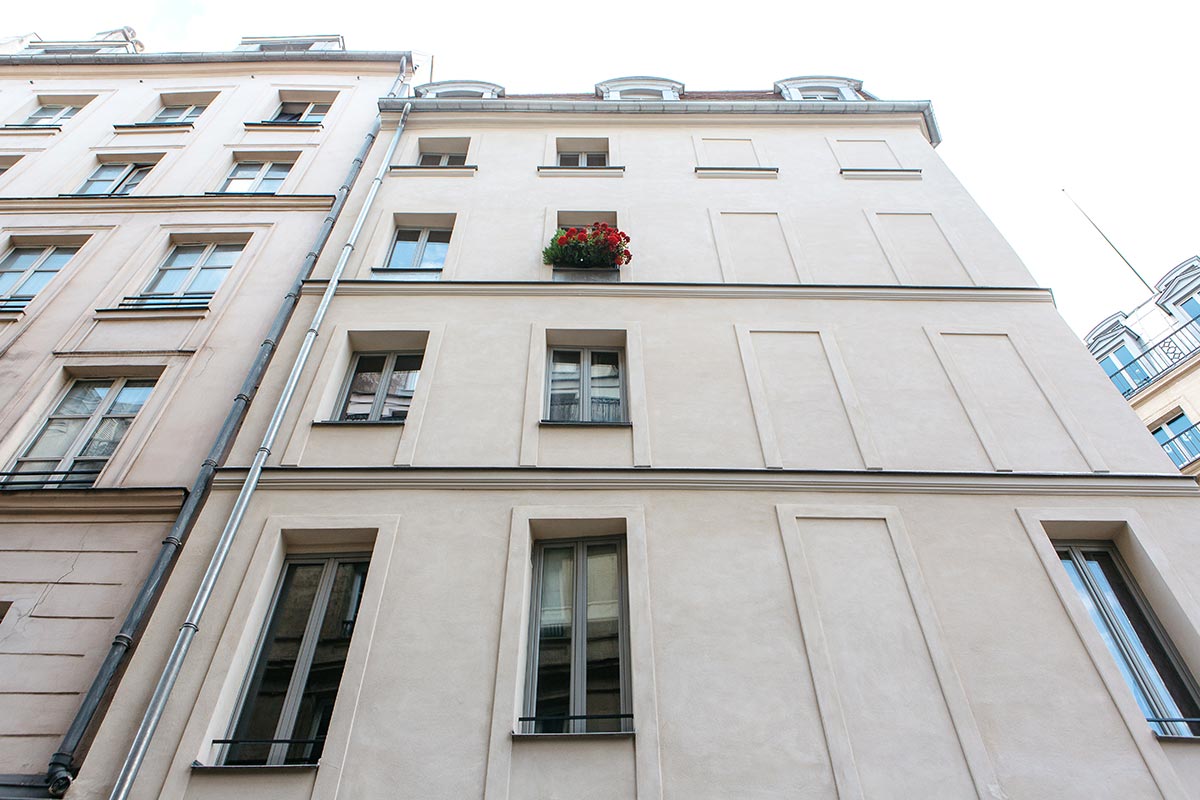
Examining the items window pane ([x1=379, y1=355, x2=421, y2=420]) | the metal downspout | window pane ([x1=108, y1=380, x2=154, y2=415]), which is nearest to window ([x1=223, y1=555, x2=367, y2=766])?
the metal downspout

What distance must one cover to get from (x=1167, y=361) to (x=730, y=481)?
80.2 ft

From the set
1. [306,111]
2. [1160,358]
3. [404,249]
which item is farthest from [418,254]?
[1160,358]

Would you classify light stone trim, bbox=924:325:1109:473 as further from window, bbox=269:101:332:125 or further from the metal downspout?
window, bbox=269:101:332:125

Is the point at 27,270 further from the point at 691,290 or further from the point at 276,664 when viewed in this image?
the point at 691,290

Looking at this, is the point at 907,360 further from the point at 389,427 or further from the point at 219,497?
the point at 219,497

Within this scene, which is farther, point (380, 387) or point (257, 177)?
point (257, 177)

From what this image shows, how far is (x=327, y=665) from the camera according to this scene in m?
6.83

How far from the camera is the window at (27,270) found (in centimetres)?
1191

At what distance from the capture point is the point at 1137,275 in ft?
77.1

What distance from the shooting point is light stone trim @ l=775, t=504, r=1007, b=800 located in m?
5.83

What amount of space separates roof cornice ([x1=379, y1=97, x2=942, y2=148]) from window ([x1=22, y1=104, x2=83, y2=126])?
906cm

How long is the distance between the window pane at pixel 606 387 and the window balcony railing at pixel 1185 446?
21.2m

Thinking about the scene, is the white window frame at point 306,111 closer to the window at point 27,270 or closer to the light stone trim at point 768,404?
the window at point 27,270

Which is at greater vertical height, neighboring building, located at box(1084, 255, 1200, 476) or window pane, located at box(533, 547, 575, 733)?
neighboring building, located at box(1084, 255, 1200, 476)
